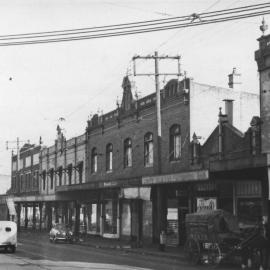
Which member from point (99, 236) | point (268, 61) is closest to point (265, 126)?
point (268, 61)

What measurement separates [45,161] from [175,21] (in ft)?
140

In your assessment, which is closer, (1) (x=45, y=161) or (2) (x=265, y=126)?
(2) (x=265, y=126)

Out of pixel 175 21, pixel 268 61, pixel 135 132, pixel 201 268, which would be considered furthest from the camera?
pixel 135 132

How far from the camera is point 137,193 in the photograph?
1366 inches

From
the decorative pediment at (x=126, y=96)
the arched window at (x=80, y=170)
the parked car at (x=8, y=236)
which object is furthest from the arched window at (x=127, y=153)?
the parked car at (x=8, y=236)

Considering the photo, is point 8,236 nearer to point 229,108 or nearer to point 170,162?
point 170,162

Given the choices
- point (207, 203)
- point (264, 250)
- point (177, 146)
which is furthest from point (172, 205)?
point (264, 250)

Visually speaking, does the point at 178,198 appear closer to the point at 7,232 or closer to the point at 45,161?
the point at 7,232

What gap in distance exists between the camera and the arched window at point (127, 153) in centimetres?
3994

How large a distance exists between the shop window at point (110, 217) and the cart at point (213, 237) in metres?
18.3

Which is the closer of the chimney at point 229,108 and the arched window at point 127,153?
the chimney at point 229,108

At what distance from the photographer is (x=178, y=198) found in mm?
33250

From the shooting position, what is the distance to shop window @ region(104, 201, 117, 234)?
4188cm

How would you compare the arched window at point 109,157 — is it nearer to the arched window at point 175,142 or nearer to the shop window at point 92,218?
the shop window at point 92,218
